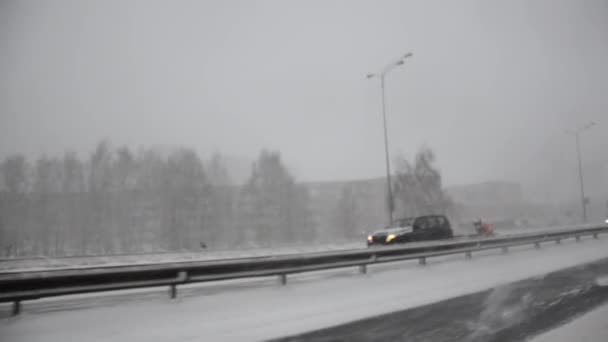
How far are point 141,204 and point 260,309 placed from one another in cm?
2935

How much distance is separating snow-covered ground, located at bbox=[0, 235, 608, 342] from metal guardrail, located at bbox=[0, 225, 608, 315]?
0.41m

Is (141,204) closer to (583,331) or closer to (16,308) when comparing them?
(16,308)

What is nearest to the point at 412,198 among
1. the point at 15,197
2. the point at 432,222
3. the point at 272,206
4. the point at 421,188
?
the point at 421,188

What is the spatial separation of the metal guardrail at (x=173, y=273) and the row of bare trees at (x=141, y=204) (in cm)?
1722

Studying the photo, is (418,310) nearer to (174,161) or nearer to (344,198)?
(174,161)

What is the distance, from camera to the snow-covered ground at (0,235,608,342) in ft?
18.8

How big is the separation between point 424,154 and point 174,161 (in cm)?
3245

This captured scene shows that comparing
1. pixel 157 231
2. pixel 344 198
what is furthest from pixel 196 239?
pixel 344 198

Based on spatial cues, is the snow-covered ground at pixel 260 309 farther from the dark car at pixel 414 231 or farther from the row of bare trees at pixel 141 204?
the row of bare trees at pixel 141 204

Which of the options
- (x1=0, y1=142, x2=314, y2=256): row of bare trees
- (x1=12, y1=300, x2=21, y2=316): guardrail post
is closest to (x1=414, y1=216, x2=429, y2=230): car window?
(x1=12, y1=300, x2=21, y2=316): guardrail post

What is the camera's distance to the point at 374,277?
34.4 feet

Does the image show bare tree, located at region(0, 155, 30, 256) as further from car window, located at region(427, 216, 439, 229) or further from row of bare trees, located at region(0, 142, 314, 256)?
car window, located at region(427, 216, 439, 229)

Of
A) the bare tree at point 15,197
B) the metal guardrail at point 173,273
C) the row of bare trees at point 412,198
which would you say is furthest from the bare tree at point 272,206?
the metal guardrail at point 173,273

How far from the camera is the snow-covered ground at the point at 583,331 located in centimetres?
528
